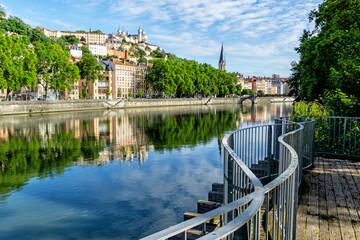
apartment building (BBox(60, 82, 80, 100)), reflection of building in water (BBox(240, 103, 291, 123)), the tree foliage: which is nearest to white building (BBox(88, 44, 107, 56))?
apartment building (BBox(60, 82, 80, 100))

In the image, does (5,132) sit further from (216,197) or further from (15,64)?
(216,197)

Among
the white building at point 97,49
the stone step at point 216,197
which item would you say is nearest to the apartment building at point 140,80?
the white building at point 97,49

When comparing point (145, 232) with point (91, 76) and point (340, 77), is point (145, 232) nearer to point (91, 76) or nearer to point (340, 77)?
point (340, 77)

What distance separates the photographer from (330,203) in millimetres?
6203

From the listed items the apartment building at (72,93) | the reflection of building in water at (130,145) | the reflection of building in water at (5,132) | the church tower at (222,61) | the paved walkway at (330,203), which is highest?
the church tower at (222,61)

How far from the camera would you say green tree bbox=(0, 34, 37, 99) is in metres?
48.4

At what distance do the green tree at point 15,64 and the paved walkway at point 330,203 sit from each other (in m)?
48.5

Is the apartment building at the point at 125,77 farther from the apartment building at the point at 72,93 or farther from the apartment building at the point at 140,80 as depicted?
the apartment building at the point at 72,93

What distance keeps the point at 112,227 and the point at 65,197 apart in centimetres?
373

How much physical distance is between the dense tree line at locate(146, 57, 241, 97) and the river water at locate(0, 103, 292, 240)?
A: 209ft

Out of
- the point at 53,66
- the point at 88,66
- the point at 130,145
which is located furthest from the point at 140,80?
the point at 130,145

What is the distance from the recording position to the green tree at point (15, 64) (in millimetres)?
48438

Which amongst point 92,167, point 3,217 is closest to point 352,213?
point 3,217

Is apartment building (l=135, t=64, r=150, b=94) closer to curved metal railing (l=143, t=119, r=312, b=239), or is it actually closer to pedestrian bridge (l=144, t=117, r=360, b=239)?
pedestrian bridge (l=144, t=117, r=360, b=239)
